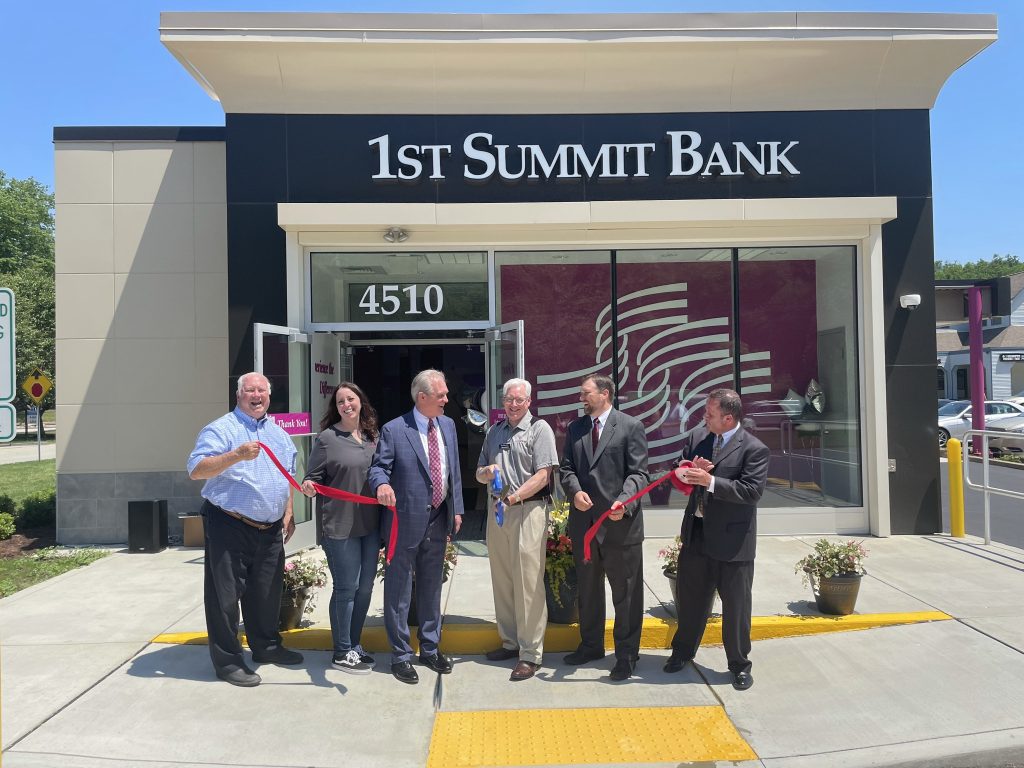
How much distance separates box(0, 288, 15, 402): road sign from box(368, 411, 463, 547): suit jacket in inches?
82.1

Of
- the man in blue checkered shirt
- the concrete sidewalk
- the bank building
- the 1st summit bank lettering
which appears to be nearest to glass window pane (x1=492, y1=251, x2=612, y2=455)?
the bank building

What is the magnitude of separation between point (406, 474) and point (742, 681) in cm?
255

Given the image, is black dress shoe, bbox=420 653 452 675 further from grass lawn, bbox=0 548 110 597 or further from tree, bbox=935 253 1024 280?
tree, bbox=935 253 1024 280

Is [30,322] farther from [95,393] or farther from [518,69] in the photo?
[518,69]

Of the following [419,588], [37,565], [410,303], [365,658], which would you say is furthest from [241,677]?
[410,303]

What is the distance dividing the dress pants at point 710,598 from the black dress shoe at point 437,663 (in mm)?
1572

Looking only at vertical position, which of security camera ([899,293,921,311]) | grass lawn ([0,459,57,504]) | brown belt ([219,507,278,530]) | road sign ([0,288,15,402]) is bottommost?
grass lawn ([0,459,57,504])

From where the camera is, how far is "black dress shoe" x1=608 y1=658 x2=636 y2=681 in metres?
4.98

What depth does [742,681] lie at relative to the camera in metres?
4.82

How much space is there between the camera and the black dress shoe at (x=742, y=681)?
15.8 ft

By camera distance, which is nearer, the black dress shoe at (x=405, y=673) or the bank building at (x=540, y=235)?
the black dress shoe at (x=405, y=673)

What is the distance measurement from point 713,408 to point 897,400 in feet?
17.7

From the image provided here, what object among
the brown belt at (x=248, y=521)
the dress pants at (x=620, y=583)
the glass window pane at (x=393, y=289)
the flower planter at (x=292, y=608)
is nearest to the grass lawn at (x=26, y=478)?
the glass window pane at (x=393, y=289)

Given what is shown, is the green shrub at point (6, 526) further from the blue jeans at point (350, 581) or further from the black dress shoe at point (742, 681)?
the black dress shoe at point (742, 681)
